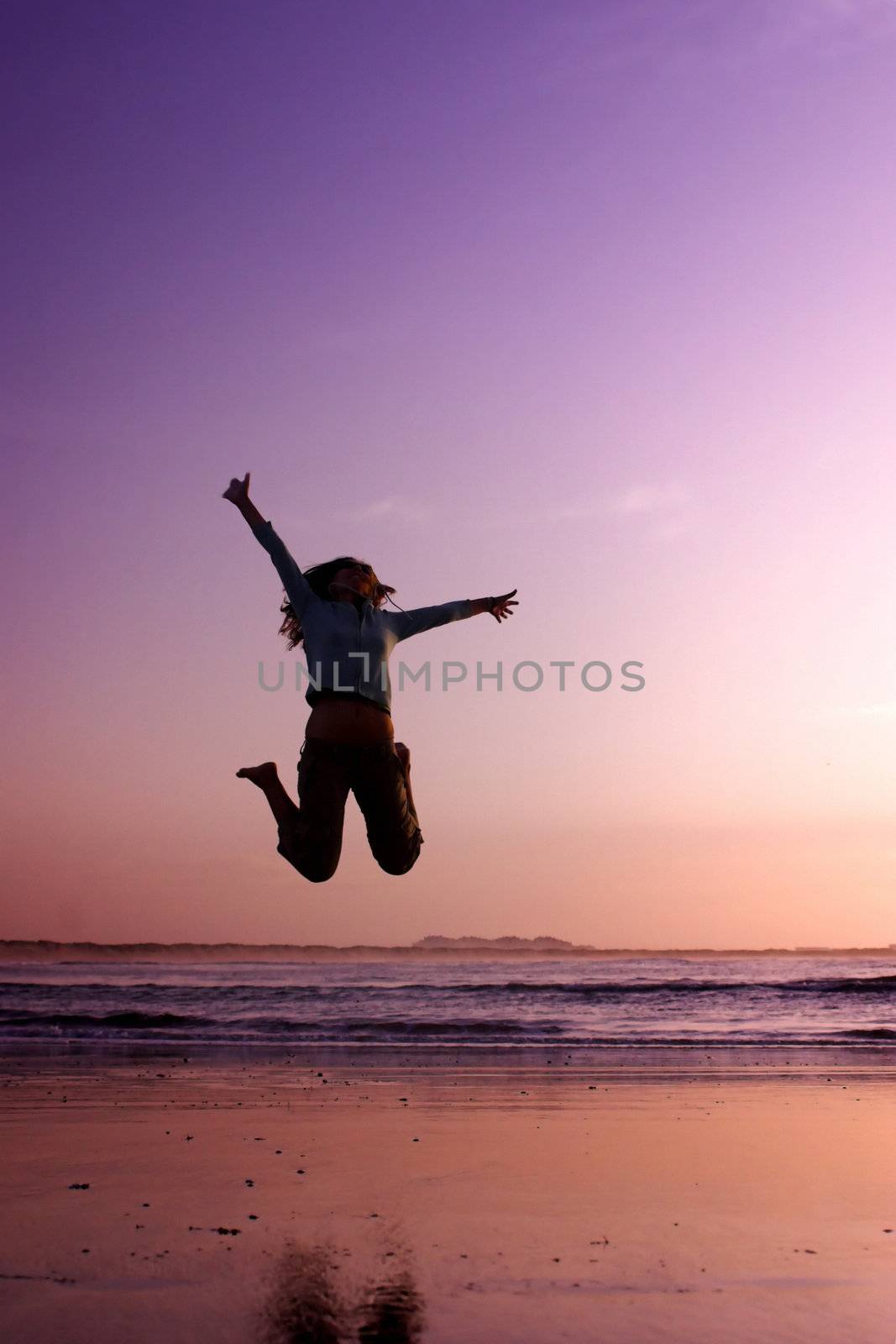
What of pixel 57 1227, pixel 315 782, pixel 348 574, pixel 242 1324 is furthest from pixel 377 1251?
pixel 348 574

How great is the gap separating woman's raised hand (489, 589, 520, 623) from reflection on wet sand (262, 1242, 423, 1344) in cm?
353

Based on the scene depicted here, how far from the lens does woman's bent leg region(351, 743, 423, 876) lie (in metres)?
6.02

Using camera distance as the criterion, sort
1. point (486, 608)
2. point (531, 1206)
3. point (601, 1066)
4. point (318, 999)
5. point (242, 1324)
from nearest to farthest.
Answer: point (242, 1324), point (531, 1206), point (486, 608), point (601, 1066), point (318, 999)

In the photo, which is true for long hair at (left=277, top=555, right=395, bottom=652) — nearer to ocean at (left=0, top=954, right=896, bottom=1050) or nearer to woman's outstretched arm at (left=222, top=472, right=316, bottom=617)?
woman's outstretched arm at (left=222, top=472, right=316, bottom=617)

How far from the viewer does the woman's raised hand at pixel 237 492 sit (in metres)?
5.95

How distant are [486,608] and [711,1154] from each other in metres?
3.60

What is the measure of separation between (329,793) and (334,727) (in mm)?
363

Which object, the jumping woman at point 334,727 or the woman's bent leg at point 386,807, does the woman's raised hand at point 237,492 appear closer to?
the jumping woman at point 334,727

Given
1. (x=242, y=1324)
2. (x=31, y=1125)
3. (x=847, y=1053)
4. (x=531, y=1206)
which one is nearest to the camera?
(x=242, y=1324)

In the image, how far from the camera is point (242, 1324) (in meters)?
Answer: 3.71

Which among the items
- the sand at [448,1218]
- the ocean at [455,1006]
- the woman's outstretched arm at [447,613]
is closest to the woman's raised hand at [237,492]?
the woman's outstretched arm at [447,613]

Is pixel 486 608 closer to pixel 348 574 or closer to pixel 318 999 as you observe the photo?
pixel 348 574

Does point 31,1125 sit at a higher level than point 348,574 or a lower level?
lower

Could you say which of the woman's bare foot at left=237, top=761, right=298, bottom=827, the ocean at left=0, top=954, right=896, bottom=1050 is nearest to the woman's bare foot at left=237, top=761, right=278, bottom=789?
the woman's bare foot at left=237, top=761, right=298, bottom=827
